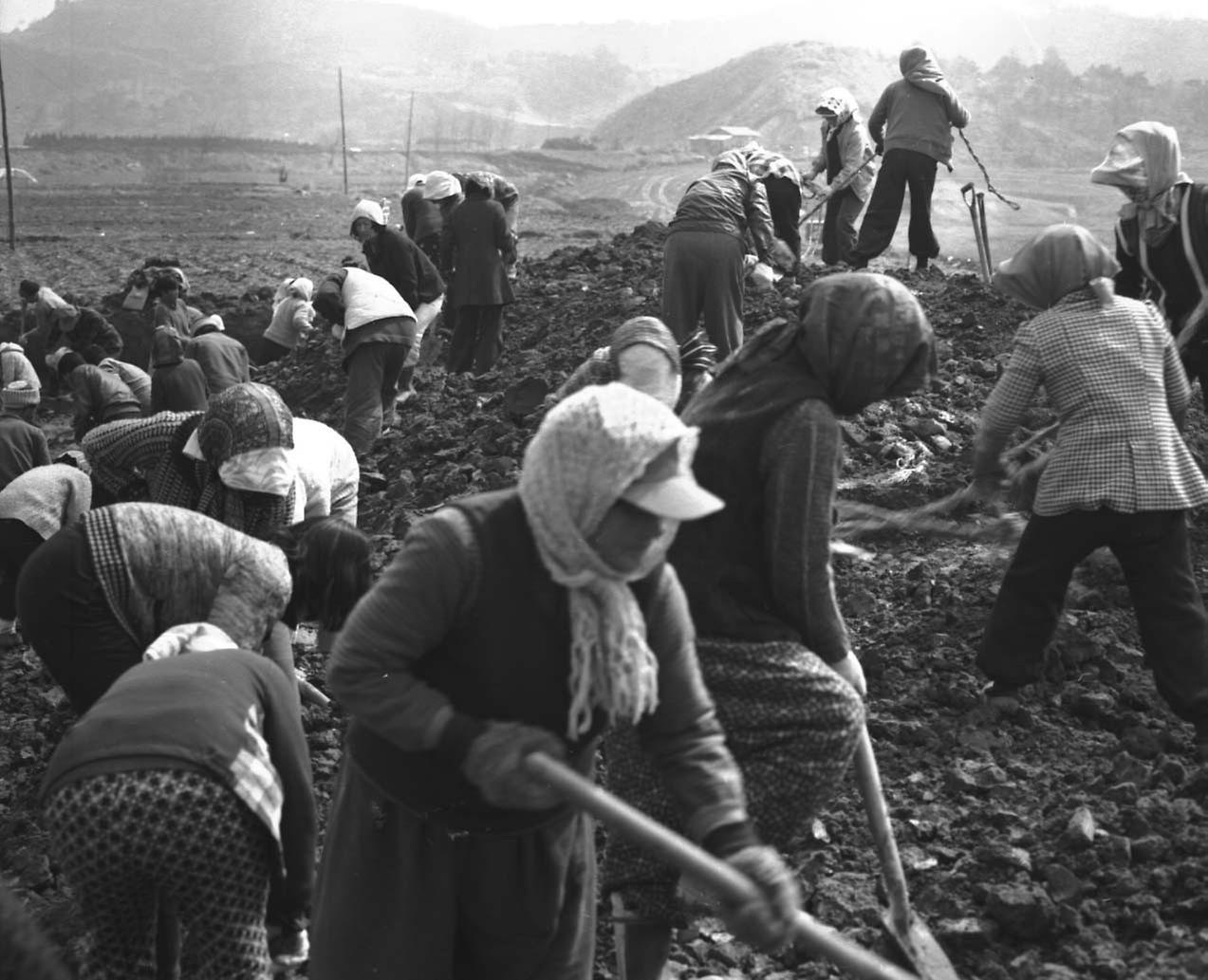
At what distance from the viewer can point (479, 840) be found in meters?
2.69

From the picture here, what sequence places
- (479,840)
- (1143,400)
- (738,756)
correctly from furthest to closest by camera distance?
(1143,400) → (738,756) → (479,840)

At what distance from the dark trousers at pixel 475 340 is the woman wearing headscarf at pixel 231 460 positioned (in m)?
5.56

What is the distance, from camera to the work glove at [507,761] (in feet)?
8.02

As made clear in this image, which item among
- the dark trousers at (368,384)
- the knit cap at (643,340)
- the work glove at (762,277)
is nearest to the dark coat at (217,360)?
Result: the dark trousers at (368,384)

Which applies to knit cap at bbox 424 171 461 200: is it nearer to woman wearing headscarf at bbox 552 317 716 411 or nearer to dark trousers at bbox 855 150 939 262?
dark trousers at bbox 855 150 939 262

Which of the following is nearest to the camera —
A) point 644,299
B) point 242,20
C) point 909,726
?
point 909,726

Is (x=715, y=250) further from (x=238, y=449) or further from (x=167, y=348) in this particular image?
(x=238, y=449)

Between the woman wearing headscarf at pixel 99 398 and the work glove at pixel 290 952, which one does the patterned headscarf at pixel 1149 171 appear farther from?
the woman wearing headscarf at pixel 99 398

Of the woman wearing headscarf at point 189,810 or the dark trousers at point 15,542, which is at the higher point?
the woman wearing headscarf at point 189,810

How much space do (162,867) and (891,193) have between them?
754cm

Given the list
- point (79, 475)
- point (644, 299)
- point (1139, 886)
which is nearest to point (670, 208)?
point (644, 299)

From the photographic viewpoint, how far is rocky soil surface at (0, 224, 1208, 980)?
3699mm

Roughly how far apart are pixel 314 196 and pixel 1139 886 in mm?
33193

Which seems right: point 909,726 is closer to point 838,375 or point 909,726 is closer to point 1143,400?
point 1143,400
